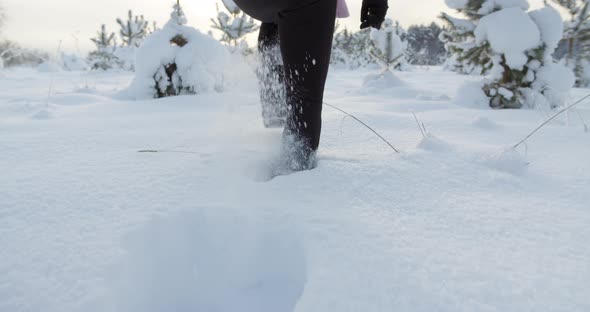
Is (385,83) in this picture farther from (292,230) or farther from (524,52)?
(292,230)

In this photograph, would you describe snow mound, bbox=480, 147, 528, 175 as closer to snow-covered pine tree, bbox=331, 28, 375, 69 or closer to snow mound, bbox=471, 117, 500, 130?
snow mound, bbox=471, 117, 500, 130

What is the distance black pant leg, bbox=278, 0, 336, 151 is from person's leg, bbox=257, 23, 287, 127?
309mm

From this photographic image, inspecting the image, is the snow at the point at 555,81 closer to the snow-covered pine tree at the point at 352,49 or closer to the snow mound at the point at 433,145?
the snow mound at the point at 433,145

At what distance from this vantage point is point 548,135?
55.9 inches

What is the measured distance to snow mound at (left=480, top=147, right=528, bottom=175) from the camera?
962 millimetres

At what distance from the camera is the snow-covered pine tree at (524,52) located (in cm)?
276

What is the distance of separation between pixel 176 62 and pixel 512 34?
3.02 meters

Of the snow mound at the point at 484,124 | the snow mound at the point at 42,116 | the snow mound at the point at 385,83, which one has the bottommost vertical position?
the snow mound at the point at 484,124

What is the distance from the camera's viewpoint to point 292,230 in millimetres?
640

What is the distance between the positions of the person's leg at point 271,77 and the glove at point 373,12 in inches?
14.6

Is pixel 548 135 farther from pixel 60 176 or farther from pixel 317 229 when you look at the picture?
pixel 60 176

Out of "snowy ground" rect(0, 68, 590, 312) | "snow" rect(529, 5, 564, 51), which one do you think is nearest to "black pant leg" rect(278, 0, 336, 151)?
"snowy ground" rect(0, 68, 590, 312)

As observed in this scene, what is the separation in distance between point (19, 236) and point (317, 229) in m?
0.51

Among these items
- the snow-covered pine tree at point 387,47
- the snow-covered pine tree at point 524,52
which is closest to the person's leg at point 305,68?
the snow-covered pine tree at point 524,52
